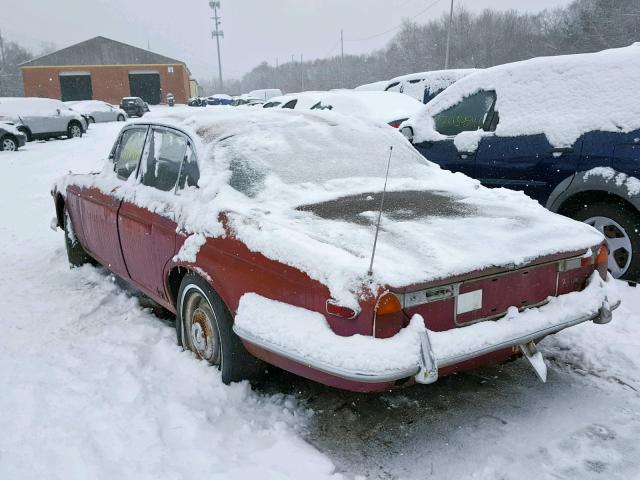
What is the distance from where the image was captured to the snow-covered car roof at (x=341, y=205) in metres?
2.65

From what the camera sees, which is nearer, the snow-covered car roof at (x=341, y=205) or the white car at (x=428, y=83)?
the snow-covered car roof at (x=341, y=205)

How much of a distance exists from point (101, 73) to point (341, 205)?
5176cm

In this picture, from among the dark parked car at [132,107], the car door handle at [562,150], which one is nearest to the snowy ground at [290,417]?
the car door handle at [562,150]

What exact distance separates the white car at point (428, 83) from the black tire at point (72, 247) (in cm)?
1088

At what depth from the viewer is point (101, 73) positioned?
49.3 metres

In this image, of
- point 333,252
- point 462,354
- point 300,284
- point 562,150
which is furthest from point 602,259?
point 562,150

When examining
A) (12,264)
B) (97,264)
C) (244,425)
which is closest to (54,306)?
(97,264)

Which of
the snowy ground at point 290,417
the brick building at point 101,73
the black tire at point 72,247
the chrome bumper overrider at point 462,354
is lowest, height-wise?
the snowy ground at point 290,417

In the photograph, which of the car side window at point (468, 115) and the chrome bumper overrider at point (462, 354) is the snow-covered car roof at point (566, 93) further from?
the chrome bumper overrider at point (462, 354)

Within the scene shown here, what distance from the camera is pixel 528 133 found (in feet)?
17.5

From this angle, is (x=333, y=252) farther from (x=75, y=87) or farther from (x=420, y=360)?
(x=75, y=87)

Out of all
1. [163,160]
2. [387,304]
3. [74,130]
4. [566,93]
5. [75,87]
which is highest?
[75,87]

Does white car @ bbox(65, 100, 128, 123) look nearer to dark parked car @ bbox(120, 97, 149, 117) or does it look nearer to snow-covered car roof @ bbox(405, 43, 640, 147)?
dark parked car @ bbox(120, 97, 149, 117)

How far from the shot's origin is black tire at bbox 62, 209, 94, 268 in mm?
5688
